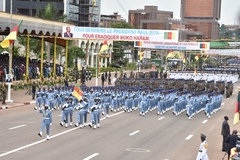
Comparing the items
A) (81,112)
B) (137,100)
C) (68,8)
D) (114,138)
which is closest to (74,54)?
(68,8)

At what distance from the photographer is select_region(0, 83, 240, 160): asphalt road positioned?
64.5 ft

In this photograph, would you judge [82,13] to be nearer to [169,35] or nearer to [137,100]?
[169,35]

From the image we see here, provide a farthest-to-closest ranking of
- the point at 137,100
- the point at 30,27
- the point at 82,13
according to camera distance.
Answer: the point at 82,13 → the point at 30,27 → the point at 137,100

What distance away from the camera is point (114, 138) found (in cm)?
2350

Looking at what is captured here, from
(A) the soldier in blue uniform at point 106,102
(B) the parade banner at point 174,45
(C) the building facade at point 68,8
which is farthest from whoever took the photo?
(C) the building facade at point 68,8

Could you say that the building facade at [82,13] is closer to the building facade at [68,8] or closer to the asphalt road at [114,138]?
the building facade at [68,8]

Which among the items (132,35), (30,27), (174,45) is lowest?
(174,45)

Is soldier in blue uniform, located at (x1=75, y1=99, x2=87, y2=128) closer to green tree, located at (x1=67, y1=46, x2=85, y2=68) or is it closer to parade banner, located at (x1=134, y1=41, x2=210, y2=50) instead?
parade banner, located at (x1=134, y1=41, x2=210, y2=50)

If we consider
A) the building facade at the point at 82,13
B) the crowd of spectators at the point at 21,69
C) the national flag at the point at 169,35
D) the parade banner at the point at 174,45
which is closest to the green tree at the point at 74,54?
the parade banner at the point at 174,45

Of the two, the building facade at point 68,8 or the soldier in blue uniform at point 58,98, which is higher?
the building facade at point 68,8

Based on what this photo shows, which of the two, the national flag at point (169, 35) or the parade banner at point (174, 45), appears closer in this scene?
the national flag at point (169, 35)

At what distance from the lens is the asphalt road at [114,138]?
19656 mm

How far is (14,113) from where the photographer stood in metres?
32.0

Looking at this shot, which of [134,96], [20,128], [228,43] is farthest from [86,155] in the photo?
[228,43]
